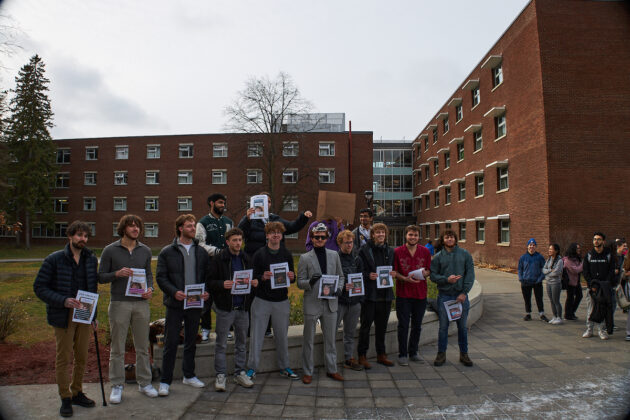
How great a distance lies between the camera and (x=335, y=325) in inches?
210

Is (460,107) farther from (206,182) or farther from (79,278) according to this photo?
(79,278)

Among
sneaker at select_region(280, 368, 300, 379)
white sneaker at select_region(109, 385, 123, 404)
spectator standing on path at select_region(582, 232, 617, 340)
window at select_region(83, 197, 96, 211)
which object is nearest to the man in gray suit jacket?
sneaker at select_region(280, 368, 300, 379)

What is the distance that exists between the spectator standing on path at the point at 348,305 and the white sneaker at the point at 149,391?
2.57 m

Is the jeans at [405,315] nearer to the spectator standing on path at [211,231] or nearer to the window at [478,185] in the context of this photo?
the spectator standing on path at [211,231]

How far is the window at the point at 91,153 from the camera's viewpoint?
150 ft

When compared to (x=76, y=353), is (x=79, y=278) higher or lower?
higher

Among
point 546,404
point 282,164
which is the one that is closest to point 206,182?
point 282,164

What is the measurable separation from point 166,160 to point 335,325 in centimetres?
4269

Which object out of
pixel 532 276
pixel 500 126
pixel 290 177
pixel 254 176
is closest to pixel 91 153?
pixel 254 176

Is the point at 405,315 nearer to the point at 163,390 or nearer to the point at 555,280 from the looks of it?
the point at 163,390

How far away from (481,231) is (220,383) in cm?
2585

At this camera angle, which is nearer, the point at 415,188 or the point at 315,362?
the point at 315,362

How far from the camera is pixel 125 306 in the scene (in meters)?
4.45

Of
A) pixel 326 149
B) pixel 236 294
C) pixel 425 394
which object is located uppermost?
pixel 326 149
